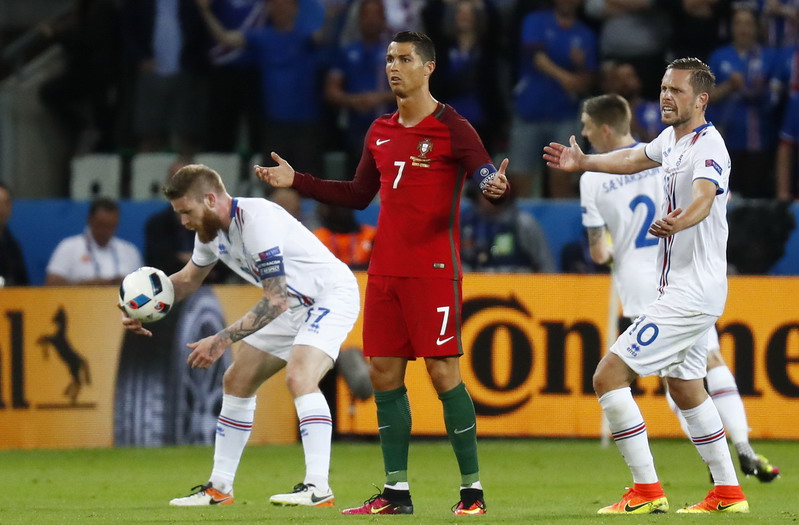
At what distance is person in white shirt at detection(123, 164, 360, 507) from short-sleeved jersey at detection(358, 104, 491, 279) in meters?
0.77

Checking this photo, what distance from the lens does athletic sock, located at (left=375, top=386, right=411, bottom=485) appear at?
7.34 metres

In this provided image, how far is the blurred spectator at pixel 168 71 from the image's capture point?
15109mm

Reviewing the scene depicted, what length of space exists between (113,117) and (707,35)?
6480mm

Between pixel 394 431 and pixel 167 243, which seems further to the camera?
pixel 167 243

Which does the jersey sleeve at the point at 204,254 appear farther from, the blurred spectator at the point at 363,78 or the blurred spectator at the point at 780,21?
the blurred spectator at the point at 780,21

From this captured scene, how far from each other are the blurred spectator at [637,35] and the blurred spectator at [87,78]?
17.5 feet

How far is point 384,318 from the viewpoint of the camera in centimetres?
727

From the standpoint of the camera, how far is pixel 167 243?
44.8 feet

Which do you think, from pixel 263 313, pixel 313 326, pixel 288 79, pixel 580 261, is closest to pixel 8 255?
pixel 288 79

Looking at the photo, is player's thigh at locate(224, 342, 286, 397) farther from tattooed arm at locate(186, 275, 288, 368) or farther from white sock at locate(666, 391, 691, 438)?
white sock at locate(666, 391, 691, 438)

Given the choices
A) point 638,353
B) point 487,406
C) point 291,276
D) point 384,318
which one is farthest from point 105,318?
point 638,353

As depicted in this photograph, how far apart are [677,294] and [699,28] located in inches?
312

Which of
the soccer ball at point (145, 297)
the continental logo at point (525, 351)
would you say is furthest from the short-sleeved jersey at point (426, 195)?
the continental logo at point (525, 351)

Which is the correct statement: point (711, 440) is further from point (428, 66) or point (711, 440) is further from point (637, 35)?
point (637, 35)
